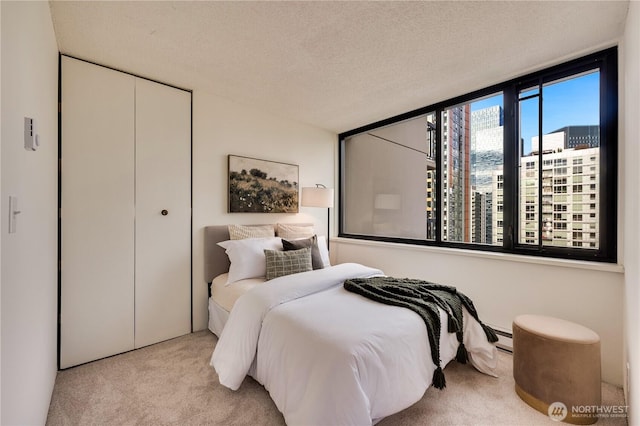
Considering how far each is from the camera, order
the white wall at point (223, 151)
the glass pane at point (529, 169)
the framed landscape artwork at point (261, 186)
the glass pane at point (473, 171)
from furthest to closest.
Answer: the framed landscape artwork at point (261, 186)
the white wall at point (223, 151)
the glass pane at point (473, 171)
the glass pane at point (529, 169)

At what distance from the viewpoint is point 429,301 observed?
6.55 ft

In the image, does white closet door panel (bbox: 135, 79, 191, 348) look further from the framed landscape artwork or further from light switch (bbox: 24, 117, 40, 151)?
light switch (bbox: 24, 117, 40, 151)

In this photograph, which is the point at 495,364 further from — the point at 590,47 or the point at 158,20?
the point at 158,20

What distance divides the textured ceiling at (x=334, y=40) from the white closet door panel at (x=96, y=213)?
0.31m

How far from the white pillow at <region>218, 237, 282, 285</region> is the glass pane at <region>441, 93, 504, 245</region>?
2.07m

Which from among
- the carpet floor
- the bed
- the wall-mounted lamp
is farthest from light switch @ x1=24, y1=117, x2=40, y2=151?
the wall-mounted lamp

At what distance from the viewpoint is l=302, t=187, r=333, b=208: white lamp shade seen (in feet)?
11.7

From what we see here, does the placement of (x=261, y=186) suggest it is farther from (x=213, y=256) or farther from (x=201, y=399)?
(x=201, y=399)

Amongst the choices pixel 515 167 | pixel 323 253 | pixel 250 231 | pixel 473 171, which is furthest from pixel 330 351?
pixel 473 171

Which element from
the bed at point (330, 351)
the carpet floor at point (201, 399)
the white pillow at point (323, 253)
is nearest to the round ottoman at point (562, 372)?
the carpet floor at point (201, 399)

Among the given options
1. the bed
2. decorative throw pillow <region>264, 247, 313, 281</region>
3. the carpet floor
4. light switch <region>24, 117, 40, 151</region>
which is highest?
light switch <region>24, 117, 40, 151</region>

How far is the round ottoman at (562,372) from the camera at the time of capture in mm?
1637

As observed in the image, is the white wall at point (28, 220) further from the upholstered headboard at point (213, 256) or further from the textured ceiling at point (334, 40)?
the upholstered headboard at point (213, 256)

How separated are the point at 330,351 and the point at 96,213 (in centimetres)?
228
